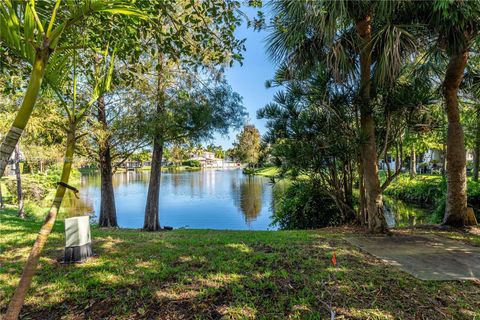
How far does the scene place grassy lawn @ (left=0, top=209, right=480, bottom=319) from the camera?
2215mm

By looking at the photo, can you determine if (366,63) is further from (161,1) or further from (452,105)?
(161,1)

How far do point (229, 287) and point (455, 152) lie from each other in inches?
222

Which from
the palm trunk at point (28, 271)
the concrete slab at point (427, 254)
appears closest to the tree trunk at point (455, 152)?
the concrete slab at point (427, 254)

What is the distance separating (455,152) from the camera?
5438mm

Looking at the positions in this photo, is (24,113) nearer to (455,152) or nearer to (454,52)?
(454,52)

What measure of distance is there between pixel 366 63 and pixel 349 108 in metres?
0.89

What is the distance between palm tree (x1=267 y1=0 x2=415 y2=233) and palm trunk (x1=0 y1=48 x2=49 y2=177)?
3.51 meters

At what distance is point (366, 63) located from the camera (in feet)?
15.9

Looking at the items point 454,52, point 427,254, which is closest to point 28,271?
point 427,254

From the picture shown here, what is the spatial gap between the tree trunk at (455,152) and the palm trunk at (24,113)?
272 inches

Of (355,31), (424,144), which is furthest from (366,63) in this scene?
(424,144)

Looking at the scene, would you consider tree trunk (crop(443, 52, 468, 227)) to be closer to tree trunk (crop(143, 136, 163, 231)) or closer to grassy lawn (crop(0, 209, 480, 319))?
grassy lawn (crop(0, 209, 480, 319))

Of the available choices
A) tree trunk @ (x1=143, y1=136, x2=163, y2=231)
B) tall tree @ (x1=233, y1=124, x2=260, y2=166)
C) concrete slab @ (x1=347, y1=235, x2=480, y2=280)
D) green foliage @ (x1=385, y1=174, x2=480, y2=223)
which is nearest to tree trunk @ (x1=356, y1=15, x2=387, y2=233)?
concrete slab @ (x1=347, y1=235, x2=480, y2=280)

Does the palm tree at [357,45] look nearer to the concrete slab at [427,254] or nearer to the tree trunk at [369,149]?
the tree trunk at [369,149]
